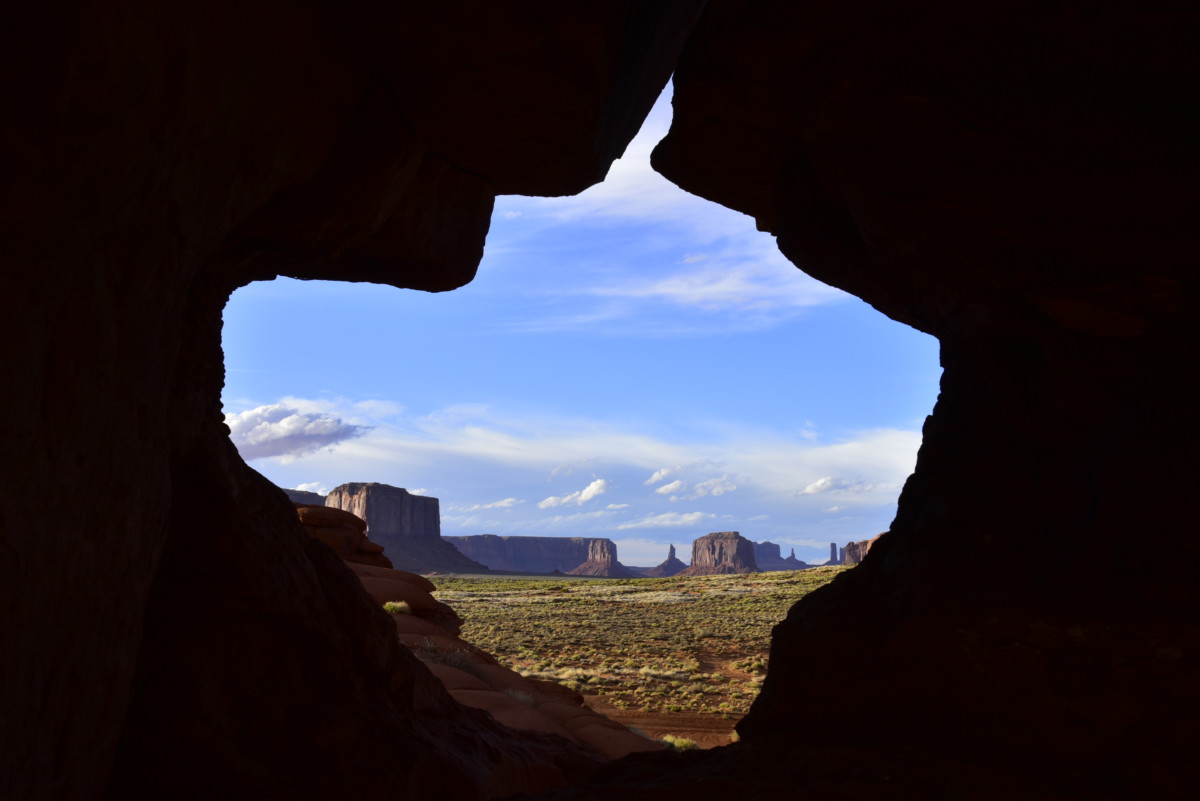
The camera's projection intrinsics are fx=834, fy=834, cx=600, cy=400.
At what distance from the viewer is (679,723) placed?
2088 centimetres

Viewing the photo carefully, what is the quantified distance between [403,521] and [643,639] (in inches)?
5088

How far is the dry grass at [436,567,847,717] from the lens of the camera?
25688 mm

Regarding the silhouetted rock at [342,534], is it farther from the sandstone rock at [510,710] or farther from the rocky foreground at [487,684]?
the sandstone rock at [510,710]

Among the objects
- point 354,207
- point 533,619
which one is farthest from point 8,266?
point 533,619

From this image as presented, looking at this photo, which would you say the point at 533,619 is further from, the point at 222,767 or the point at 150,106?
the point at 150,106

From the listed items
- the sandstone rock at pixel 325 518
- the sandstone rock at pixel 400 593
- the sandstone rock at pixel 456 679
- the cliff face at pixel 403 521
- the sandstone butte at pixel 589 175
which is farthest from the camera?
the cliff face at pixel 403 521

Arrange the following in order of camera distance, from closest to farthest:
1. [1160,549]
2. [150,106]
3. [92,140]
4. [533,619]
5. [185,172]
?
[92,140] < [150,106] < [185,172] < [1160,549] < [533,619]

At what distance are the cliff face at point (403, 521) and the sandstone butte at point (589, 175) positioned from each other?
14776 cm

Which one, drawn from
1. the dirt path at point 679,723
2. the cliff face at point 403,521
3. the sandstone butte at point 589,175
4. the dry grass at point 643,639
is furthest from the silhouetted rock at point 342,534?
the cliff face at point 403,521

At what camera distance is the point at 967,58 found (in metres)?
6.84

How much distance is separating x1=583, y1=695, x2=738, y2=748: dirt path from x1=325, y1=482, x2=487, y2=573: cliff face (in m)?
134

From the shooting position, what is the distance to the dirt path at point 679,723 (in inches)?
755

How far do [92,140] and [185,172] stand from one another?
1.23 metres

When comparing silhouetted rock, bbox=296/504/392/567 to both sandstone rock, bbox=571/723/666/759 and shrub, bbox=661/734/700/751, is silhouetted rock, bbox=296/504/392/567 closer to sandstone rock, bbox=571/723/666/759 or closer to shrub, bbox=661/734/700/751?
shrub, bbox=661/734/700/751
